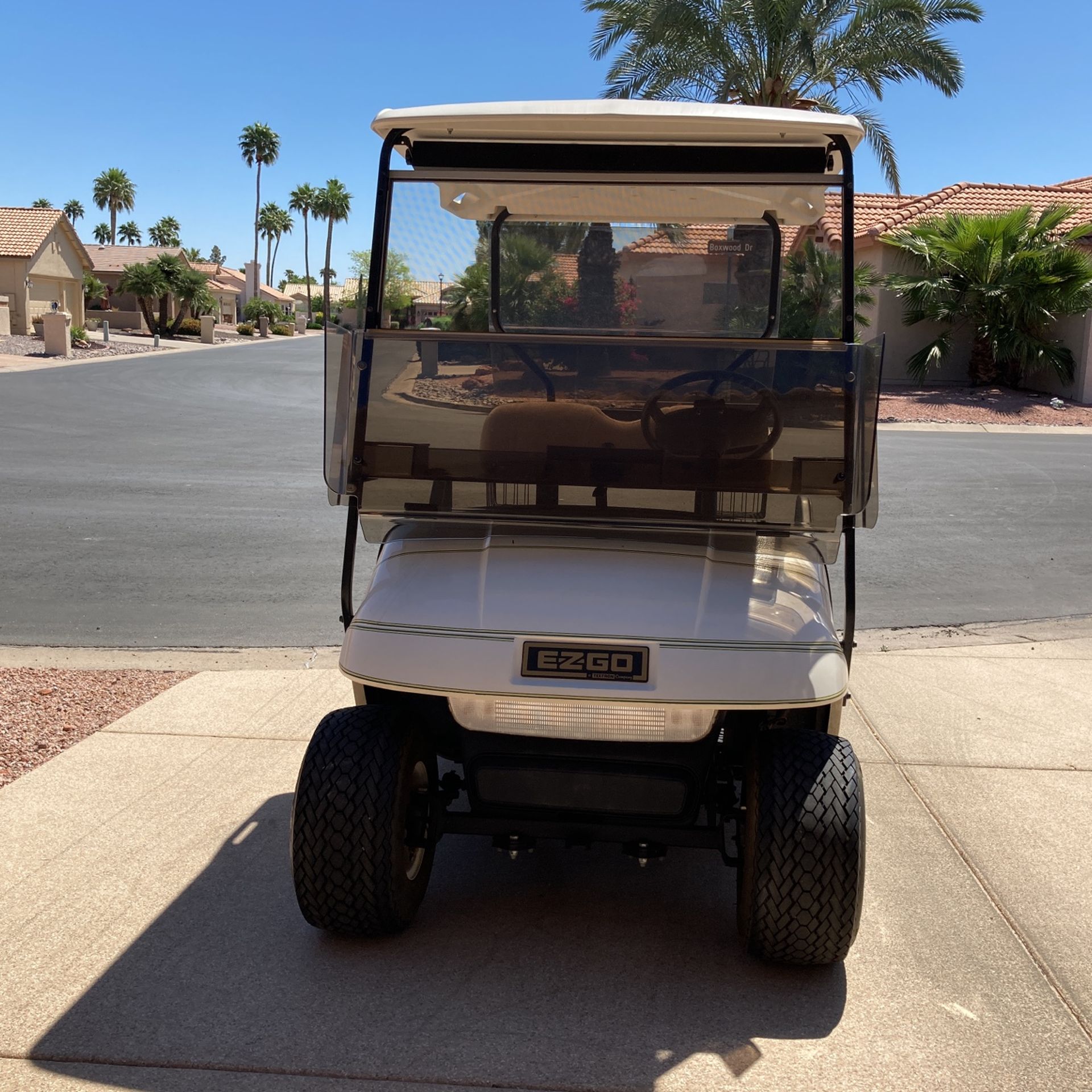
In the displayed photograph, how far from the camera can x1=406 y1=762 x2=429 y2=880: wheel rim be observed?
337cm

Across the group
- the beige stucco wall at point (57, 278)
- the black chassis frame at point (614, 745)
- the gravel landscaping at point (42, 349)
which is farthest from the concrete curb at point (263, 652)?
the beige stucco wall at point (57, 278)

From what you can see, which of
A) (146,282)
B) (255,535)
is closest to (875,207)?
(255,535)

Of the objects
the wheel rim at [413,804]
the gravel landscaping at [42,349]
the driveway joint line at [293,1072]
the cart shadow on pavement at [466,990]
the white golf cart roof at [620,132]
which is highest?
the gravel landscaping at [42,349]

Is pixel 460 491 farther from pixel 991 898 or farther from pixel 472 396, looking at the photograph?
pixel 991 898

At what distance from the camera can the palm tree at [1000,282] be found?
23828 mm

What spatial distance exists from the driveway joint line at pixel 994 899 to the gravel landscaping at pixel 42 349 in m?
36.4

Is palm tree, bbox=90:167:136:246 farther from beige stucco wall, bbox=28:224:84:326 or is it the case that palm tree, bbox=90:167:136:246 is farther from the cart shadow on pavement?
the cart shadow on pavement

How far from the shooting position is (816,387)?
3.35 metres

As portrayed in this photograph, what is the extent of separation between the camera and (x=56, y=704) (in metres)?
5.54

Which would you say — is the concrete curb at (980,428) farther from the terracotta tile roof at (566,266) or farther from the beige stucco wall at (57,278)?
the beige stucco wall at (57,278)

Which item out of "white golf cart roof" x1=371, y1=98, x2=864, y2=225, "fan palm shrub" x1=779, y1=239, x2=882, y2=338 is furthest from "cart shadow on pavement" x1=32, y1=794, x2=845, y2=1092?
"white golf cart roof" x1=371, y1=98, x2=864, y2=225

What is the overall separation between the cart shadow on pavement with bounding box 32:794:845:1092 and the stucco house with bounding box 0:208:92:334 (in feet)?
156

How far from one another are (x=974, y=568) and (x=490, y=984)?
22.2 feet

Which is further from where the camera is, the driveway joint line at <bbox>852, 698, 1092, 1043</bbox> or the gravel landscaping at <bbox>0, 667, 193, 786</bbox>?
the gravel landscaping at <bbox>0, 667, 193, 786</bbox>
